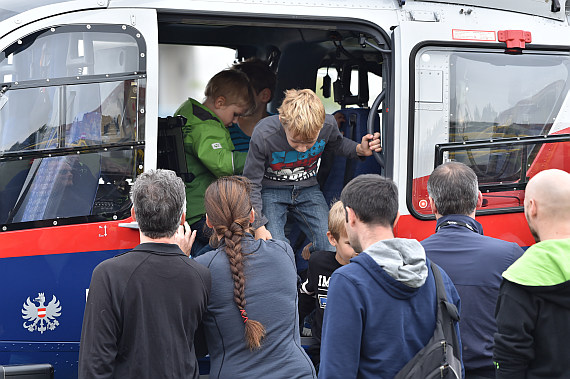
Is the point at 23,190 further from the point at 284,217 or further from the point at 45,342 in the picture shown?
the point at 284,217

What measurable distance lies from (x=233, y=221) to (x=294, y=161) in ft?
5.53

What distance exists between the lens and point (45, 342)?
3963 mm

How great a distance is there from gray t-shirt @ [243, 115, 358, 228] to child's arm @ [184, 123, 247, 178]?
185mm

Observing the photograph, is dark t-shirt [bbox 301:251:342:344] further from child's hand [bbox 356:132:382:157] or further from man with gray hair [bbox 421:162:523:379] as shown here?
child's hand [bbox 356:132:382:157]

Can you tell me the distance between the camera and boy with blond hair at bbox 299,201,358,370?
146 inches

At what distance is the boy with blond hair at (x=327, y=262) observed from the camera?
3713 mm

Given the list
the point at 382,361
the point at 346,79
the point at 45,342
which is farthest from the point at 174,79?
the point at 382,361

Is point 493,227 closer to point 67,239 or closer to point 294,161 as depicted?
point 294,161

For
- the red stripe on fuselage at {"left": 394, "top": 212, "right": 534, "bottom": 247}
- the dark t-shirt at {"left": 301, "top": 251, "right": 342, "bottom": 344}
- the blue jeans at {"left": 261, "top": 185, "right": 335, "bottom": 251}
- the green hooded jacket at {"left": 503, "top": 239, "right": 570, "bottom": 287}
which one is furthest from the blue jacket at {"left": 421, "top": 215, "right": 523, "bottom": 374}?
the blue jeans at {"left": 261, "top": 185, "right": 335, "bottom": 251}

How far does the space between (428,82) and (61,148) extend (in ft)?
7.23

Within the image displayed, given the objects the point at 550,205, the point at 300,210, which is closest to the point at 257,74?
the point at 300,210

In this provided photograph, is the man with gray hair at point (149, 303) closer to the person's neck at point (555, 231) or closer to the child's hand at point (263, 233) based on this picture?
the person's neck at point (555, 231)

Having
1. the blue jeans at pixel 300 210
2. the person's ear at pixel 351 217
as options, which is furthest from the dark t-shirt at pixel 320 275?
the person's ear at pixel 351 217

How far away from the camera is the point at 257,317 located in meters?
2.85
